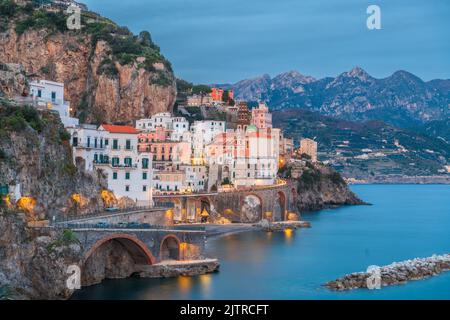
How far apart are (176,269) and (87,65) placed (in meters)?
68.3

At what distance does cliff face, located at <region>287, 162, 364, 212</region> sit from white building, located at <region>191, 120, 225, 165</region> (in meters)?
23.7

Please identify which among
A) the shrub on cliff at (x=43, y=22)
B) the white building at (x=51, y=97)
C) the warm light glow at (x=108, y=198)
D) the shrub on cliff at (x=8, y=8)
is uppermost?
the shrub on cliff at (x=8, y=8)

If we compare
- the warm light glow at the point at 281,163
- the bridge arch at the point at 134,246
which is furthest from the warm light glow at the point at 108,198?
the warm light glow at the point at 281,163

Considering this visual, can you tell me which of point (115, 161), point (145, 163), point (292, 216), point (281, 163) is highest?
point (281, 163)

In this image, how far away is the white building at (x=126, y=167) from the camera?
210 feet

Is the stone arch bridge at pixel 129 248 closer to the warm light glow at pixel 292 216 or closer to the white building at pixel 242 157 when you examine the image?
the white building at pixel 242 157

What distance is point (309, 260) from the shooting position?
70000mm

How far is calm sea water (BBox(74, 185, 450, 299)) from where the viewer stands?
50.6 m

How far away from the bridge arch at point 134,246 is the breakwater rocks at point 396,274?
12729 millimetres

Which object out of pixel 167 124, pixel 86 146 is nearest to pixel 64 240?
pixel 86 146

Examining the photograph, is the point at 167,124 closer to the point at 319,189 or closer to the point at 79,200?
the point at 319,189

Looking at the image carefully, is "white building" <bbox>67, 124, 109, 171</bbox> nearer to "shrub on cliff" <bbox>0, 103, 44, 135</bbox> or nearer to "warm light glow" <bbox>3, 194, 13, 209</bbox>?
"shrub on cliff" <bbox>0, 103, 44, 135</bbox>
